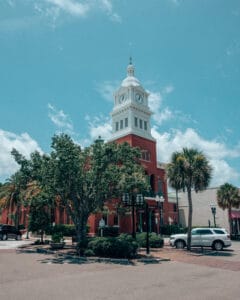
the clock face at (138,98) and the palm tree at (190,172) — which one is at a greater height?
the clock face at (138,98)

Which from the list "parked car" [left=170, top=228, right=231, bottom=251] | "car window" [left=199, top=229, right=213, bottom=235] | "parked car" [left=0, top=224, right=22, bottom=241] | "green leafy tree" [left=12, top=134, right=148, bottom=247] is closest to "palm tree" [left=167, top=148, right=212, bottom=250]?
"parked car" [left=170, top=228, right=231, bottom=251]

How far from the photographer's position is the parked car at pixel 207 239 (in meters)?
22.2

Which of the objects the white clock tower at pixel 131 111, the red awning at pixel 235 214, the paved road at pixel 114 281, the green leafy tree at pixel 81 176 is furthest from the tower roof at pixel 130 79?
the paved road at pixel 114 281

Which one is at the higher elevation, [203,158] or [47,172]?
[203,158]

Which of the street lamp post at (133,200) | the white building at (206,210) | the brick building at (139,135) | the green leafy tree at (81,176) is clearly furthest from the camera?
the white building at (206,210)

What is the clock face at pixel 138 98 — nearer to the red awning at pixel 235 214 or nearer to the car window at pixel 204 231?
the red awning at pixel 235 214

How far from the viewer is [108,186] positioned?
20000 millimetres

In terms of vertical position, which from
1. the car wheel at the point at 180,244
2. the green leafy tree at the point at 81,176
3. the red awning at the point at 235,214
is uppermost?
the green leafy tree at the point at 81,176

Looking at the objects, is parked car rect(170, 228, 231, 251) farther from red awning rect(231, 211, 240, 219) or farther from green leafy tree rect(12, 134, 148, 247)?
red awning rect(231, 211, 240, 219)

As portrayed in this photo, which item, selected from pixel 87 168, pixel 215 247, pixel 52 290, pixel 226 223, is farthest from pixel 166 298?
pixel 226 223

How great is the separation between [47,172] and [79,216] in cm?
404

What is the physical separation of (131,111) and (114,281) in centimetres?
3065

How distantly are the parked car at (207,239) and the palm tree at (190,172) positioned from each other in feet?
5.23

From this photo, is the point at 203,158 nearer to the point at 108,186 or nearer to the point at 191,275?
the point at 108,186
